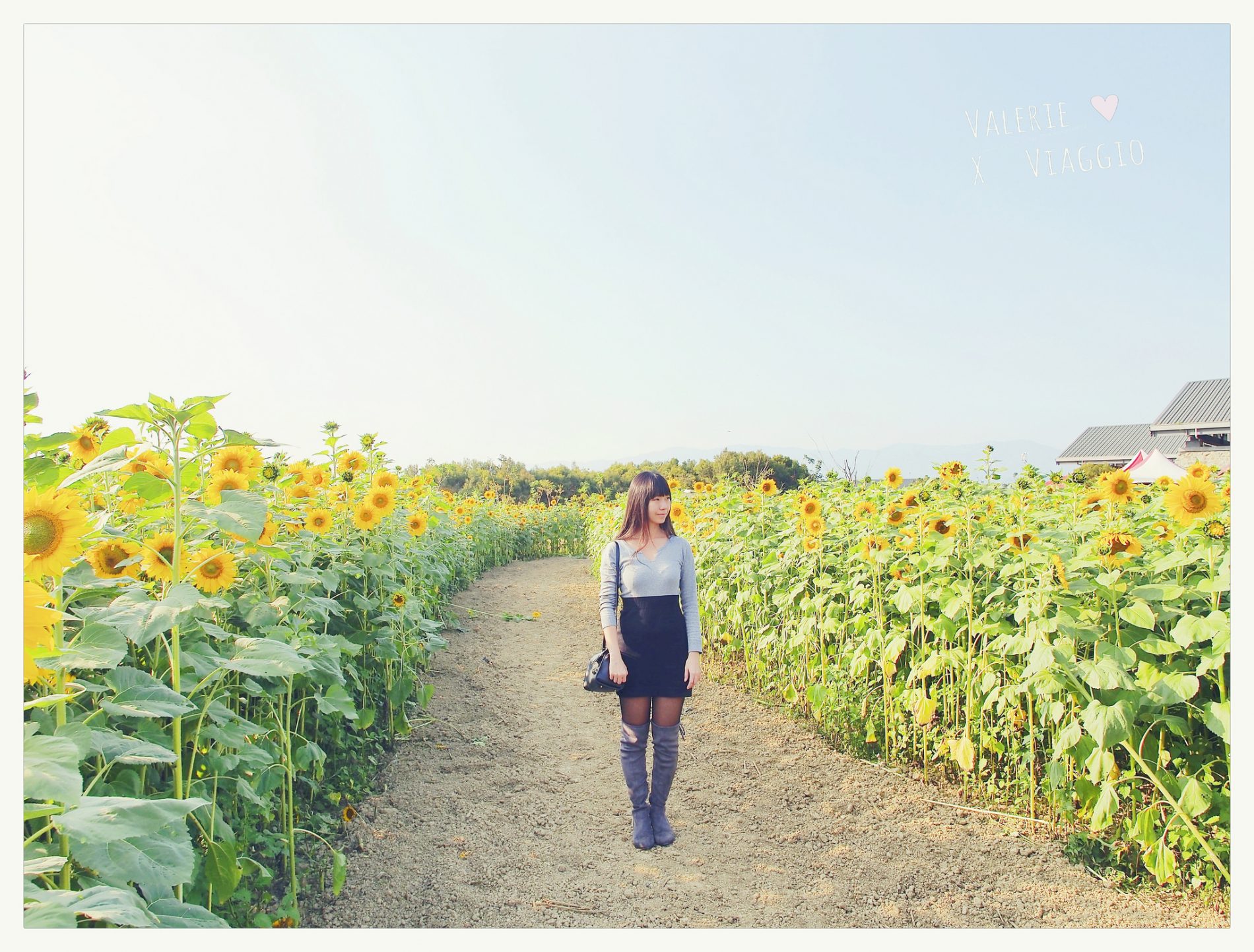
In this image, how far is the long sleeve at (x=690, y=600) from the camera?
3125mm

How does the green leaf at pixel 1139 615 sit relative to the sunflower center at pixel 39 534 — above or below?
below

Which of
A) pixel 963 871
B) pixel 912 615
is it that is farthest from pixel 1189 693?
pixel 912 615

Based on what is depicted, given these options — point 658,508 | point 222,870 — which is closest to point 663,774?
→ point 658,508

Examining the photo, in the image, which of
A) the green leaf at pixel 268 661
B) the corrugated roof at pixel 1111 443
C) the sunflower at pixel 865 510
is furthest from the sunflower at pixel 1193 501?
the corrugated roof at pixel 1111 443

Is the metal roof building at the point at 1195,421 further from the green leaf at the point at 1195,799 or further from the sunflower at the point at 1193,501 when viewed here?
the green leaf at the point at 1195,799

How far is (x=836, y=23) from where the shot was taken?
7.61ft

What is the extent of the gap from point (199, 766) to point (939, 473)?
10.7 ft

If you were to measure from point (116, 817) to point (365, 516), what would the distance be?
245 centimetres

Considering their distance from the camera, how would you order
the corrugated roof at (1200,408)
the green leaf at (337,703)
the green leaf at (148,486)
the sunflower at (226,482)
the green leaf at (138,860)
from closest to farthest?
the green leaf at (138,860), the green leaf at (148,486), the sunflower at (226,482), the green leaf at (337,703), the corrugated roof at (1200,408)

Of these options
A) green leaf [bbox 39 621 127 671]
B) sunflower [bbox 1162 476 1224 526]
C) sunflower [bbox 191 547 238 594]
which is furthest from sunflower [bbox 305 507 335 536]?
sunflower [bbox 1162 476 1224 526]

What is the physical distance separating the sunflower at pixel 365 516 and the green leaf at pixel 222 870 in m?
1.61

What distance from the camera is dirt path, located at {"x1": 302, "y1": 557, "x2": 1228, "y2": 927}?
8.53ft
